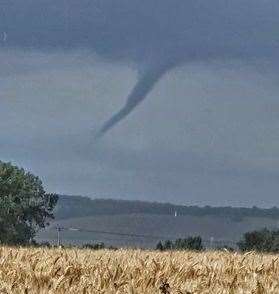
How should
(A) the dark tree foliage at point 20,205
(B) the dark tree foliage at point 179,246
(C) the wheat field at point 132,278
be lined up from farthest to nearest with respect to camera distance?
(A) the dark tree foliage at point 20,205
(B) the dark tree foliage at point 179,246
(C) the wheat field at point 132,278

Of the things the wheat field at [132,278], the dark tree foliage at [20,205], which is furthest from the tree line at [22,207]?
the wheat field at [132,278]

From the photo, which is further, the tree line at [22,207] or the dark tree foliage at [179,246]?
the tree line at [22,207]

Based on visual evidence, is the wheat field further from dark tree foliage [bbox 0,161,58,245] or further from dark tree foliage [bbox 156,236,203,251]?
dark tree foliage [bbox 0,161,58,245]

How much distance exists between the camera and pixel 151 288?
7785 mm

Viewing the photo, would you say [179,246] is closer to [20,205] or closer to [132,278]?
[132,278]

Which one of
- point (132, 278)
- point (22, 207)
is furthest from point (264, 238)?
point (132, 278)

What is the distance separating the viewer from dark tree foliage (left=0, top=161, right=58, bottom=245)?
7625 centimetres

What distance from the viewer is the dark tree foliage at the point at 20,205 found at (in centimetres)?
7625

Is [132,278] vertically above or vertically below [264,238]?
above

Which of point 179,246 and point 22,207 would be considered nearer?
point 179,246

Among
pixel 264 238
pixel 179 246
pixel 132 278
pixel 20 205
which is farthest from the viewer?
pixel 264 238

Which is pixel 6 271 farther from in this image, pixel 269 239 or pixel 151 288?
pixel 269 239

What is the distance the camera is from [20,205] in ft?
257

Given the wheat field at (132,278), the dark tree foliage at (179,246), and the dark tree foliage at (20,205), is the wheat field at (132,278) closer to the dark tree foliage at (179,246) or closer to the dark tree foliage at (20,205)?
the dark tree foliage at (179,246)
